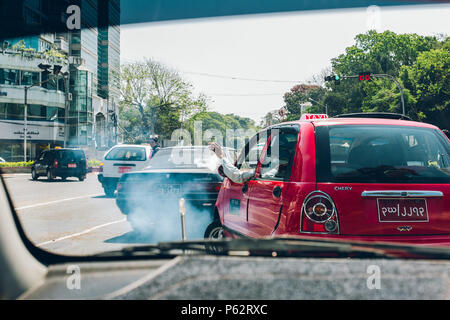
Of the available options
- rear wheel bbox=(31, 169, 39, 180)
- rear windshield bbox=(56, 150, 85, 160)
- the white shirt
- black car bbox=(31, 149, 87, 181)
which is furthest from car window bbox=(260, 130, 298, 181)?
rear wheel bbox=(31, 169, 39, 180)

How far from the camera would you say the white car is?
48.5 feet

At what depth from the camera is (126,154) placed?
15102mm

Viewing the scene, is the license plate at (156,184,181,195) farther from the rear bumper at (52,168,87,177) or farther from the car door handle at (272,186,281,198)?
the rear bumper at (52,168,87,177)

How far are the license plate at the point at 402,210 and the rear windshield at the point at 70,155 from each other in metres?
17.8

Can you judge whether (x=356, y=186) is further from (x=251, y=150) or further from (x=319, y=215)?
(x=251, y=150)

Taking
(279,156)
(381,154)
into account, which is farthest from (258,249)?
(279,156)

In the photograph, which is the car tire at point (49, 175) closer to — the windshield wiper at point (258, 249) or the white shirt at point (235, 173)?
the white shirt at point (235, 173)

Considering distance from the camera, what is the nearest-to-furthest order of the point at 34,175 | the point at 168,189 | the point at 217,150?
the point at 217,150 → the point at 168,189 → the point at 34,175

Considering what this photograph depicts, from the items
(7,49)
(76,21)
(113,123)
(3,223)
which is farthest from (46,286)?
(113,123)

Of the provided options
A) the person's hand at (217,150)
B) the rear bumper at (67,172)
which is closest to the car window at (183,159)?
the person's hand at (217,150)

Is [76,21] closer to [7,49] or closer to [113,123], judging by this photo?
[7,49]

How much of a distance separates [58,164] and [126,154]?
696cm

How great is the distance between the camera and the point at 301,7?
4.21 meters

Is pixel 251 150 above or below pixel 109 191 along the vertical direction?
above
